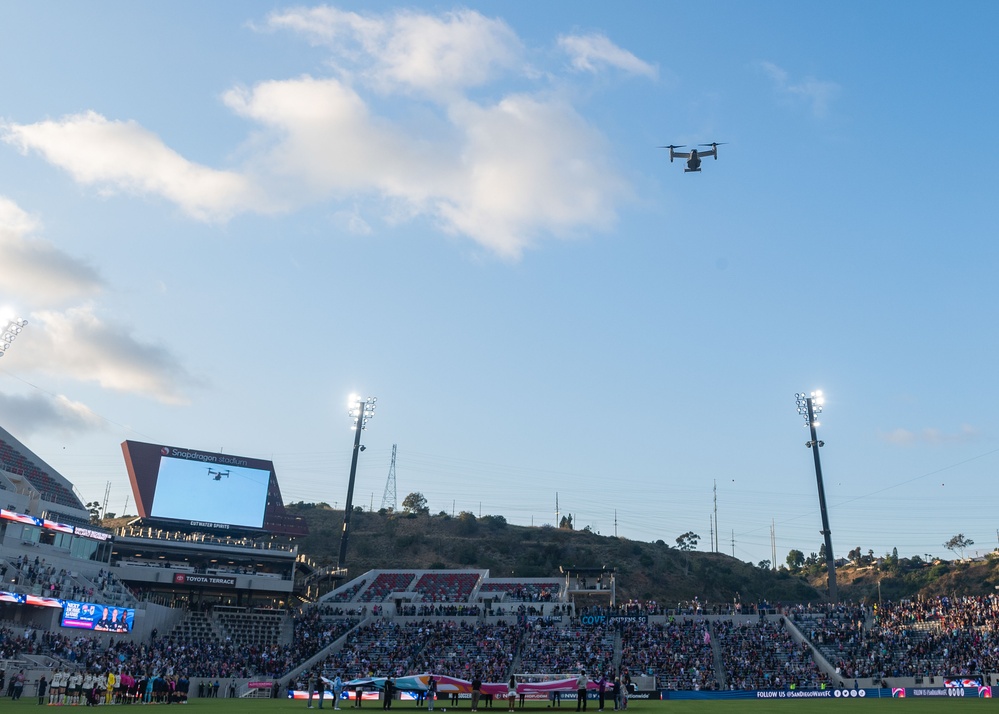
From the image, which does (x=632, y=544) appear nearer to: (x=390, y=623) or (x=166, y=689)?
(x=390, y=623)

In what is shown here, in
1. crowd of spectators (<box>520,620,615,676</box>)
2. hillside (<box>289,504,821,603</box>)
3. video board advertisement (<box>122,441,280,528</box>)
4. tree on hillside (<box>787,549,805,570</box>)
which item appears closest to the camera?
crowd of spectators (<box>520,620,615,676</box>)

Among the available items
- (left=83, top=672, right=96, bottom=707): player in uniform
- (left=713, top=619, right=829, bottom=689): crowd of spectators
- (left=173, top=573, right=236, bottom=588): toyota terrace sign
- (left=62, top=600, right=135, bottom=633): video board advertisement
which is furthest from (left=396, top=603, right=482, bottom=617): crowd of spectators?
(left=83, top=672, right=96, bottom=707): player in uniform

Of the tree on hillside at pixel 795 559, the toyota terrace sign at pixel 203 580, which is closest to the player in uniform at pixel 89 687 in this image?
the toyota terrace sign at pixel 203 580

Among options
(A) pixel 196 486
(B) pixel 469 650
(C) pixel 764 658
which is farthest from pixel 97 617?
(C) pixel 764 658

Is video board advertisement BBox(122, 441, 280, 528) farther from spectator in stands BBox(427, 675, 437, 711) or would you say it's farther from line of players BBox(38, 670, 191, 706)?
spectator in stands BBox(427, 675, 437, 711)

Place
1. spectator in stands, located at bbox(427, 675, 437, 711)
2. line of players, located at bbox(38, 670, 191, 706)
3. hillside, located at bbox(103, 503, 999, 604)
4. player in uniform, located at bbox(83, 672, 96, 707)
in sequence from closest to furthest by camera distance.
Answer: player in uniform, located at bbox(83, 672, 96, 707), spectator in stands, located at bbox(427, 675, 437, 711), line of players, located at bbox(38, 670, 191, 706), hillside, located at bbox(103, 503, 999, 604)

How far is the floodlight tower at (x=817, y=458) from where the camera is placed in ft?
239

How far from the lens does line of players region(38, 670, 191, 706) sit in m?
40.2

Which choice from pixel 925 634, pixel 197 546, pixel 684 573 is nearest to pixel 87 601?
pixel 197 546

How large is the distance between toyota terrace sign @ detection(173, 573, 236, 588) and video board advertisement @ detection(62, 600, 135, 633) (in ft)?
27.4

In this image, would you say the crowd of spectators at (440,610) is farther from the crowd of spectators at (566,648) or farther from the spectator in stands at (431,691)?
the spectator in stands at (431,691)

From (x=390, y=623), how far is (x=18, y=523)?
28.7 meters

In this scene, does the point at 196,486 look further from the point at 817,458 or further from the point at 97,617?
the point at 817,458

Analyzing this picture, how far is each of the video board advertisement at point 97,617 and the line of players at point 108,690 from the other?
1425 centimetres
